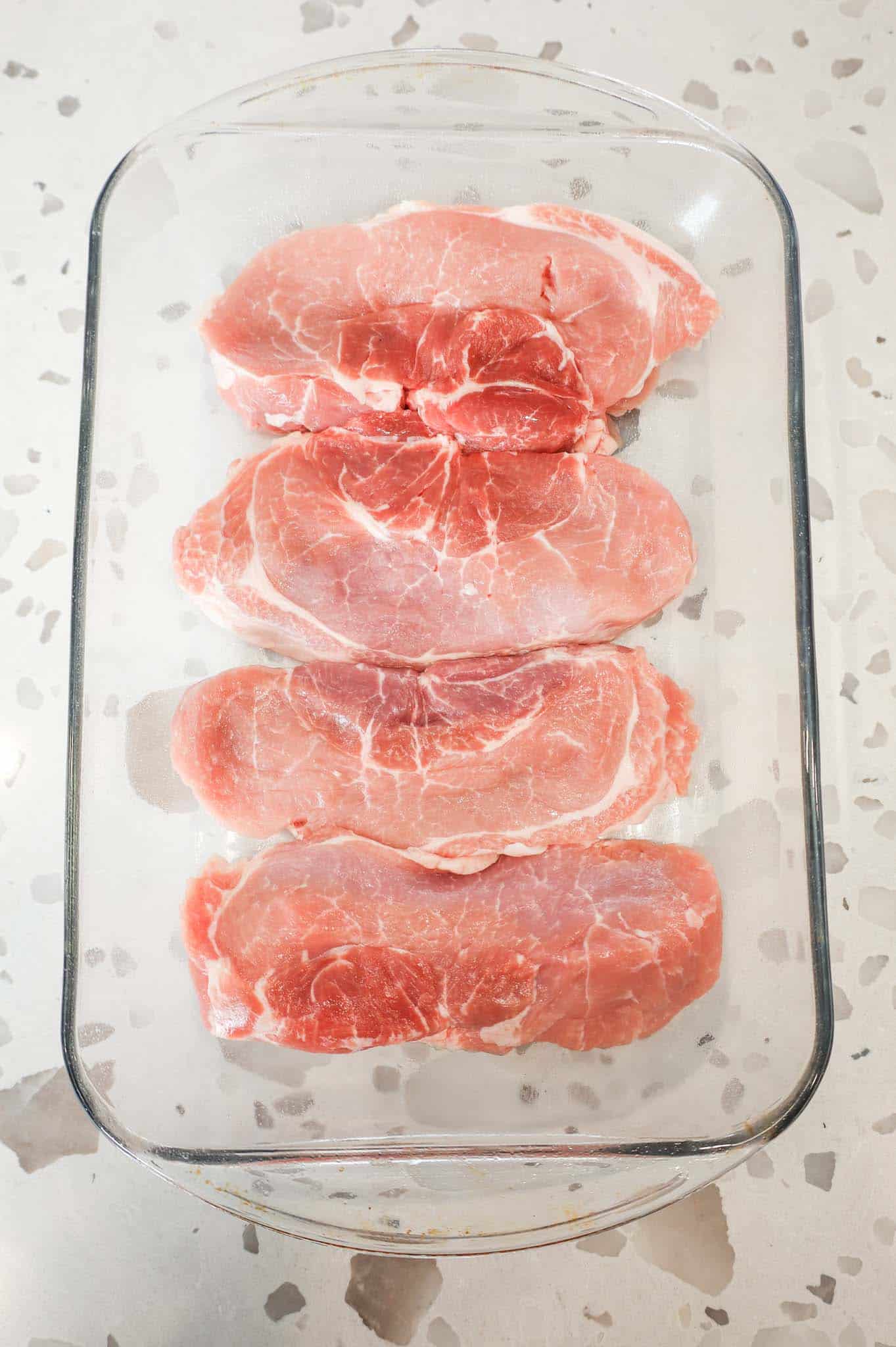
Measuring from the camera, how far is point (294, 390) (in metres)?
1.43

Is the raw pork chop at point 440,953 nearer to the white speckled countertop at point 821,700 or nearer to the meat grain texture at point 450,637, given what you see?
the meat grain texture at point 450,637

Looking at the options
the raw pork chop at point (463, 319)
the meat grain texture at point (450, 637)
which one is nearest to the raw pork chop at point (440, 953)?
the meat grain texture at point (450, 637)

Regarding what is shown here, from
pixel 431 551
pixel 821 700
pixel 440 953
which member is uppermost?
pixel 431 551

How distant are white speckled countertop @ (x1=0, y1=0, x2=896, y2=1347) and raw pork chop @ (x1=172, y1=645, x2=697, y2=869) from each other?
0.31 m

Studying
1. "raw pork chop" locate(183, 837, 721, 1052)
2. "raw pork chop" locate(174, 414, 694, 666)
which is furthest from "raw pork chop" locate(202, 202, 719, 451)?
"raw pork chop" locate(183, 837, 721, 1052)

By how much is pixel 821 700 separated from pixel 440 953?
2.42 feet

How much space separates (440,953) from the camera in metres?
1.39

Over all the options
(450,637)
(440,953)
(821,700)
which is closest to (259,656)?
(450,637)

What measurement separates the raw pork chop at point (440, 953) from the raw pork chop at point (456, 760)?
70 mm

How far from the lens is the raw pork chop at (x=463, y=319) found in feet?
4.68

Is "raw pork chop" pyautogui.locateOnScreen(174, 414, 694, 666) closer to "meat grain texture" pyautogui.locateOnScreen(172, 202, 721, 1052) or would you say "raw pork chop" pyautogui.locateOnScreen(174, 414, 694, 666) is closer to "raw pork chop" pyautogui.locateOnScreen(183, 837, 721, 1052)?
"meat grain texture" pyautogui.locateOnScreen(172, 202, 721, 1052)

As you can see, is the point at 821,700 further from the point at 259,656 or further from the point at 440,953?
the point at 259,656

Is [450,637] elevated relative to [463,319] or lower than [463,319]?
lower

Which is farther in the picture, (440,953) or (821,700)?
(821,700)
